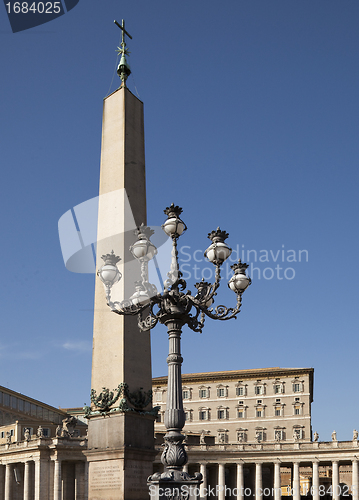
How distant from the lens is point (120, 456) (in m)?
15.1

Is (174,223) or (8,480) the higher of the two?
(174,223)

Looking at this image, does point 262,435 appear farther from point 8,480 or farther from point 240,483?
point 8,480

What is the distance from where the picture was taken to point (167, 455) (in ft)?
34.8

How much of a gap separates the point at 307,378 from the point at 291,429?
7444 millimetres

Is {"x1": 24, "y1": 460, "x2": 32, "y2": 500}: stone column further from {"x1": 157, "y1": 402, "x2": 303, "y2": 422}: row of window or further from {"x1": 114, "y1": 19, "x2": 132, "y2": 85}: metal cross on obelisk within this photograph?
{"x1": 114, "y1": 19, "x2": 132, "y2": 85}: metal cross on obelisk

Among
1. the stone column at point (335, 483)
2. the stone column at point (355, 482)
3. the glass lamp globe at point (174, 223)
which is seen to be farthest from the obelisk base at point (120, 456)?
the stone column at point (335, 483)

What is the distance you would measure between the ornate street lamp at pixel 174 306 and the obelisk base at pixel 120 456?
3.91 metres

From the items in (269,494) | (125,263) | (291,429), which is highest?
(125,263)

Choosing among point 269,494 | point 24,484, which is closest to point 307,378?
point 269,494

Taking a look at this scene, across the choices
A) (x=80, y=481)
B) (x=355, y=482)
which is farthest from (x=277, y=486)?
(x=80, y=481)

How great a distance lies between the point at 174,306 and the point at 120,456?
5431 millimetres

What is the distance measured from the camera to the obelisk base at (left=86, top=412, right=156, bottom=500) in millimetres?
14977

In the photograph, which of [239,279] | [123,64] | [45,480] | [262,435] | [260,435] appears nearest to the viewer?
[239,279]

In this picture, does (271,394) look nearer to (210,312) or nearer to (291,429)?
(291,429)
